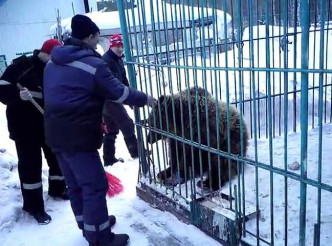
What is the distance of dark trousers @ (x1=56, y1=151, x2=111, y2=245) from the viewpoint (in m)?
2.74

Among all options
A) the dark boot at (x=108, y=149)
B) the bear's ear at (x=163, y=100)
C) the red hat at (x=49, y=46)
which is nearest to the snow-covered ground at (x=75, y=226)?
the dark boot at (x=108, y=149)

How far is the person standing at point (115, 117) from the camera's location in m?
4.67

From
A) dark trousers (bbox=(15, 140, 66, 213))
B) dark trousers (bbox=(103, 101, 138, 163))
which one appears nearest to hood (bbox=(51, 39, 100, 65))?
dark trousers (bbox=(15, 140, 66, 213))

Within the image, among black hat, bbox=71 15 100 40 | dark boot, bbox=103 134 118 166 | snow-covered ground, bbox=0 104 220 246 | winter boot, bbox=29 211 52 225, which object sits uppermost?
black hat, bbox=71 15 100 40

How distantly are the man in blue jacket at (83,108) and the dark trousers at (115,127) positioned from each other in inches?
70.8

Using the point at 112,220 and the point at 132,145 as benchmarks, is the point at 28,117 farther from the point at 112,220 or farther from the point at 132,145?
the point at 132,145

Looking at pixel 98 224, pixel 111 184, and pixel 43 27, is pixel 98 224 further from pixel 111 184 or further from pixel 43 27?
pixel 43 27

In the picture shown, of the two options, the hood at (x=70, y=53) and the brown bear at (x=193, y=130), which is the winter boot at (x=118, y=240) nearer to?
the brown bear at (x=193, y=130)

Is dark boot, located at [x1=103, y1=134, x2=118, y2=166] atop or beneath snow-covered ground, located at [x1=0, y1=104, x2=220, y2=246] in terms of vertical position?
atop

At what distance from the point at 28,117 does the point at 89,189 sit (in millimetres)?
1143

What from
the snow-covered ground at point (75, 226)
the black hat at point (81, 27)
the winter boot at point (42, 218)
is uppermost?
the black hat at point (81, 27)

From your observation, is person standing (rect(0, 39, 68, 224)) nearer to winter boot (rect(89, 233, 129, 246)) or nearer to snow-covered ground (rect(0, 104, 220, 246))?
snow-covered ground (rect(0, 104, 220, 246))

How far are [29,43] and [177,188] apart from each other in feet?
64.5

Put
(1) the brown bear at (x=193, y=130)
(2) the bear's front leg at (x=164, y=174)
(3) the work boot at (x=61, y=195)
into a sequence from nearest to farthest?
(1) the brown bear at (x=193, y=130) → (2) the bear's front leg at (x=164, y=174) → (3) the work boot at (x=61, y=195)
